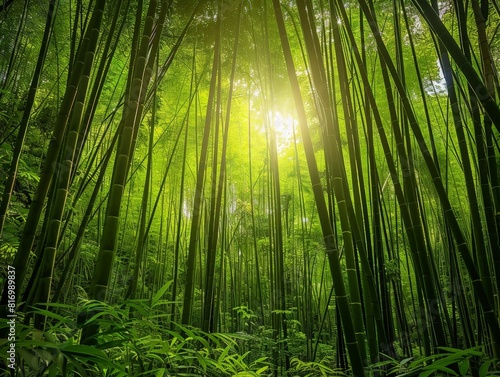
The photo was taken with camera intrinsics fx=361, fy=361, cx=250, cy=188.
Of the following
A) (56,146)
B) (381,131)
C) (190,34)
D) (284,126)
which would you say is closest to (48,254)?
(56,146)

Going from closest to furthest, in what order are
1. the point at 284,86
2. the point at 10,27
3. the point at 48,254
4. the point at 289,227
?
the point at 48,254, the point at 10,27, the point at 284,86, the point at 289,227

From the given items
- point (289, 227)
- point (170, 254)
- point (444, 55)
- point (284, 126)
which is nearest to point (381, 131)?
point (444, 55)

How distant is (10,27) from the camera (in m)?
2.74

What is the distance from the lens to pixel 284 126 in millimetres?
4262

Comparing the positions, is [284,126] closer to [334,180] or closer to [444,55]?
[444,55]

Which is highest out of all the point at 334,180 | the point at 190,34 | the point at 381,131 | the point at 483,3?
the point at 190,34

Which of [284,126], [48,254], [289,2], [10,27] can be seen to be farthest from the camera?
[284,126]

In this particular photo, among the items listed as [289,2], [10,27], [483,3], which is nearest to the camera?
[483,3]

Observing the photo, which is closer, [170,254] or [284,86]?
[284,86]

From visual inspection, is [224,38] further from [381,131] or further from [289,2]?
[381,131]

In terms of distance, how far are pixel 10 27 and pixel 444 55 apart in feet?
9.81

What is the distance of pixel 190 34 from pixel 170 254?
159 inches

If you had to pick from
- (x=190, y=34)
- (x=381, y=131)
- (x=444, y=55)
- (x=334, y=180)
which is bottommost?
(x=334, y=180)

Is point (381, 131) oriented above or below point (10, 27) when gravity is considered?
below
